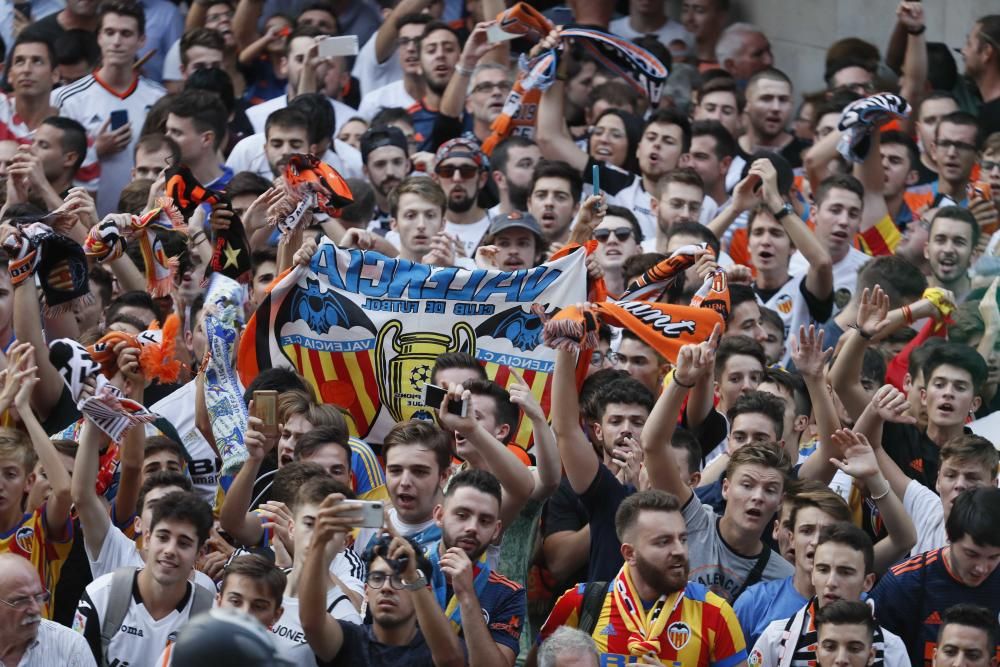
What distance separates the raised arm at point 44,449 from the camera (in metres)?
8.26

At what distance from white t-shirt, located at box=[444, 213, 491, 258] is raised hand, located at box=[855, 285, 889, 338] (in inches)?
117

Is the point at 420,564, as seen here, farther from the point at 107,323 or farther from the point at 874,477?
the point at 107,323

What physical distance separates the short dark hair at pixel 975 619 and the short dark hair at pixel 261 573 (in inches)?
98.9

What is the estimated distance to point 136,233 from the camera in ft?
33.1

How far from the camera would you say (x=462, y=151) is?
11.8 m

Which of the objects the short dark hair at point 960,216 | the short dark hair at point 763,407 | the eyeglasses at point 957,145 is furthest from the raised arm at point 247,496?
the eyeglasses at point 957,145

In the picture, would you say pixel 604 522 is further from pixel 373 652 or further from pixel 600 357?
pixel 600 357

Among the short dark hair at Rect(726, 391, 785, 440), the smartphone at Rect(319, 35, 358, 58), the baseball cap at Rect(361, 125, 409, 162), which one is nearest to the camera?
the short dark hair at Rect(726, 391, 785, 440)

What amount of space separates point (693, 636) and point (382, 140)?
5603mm

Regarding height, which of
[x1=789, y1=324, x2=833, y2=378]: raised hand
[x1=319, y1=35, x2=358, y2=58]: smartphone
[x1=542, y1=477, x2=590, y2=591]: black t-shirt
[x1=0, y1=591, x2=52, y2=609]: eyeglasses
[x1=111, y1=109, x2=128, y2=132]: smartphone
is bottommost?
[x1=542, y1=477, x2=590, y2=591]: black t-shirt

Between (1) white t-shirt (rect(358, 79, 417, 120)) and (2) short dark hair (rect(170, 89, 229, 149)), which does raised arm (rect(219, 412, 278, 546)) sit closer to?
(2) short dark hair (rect(170, 89, 229, 149))

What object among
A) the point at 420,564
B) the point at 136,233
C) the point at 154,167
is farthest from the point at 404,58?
the point at 420,564

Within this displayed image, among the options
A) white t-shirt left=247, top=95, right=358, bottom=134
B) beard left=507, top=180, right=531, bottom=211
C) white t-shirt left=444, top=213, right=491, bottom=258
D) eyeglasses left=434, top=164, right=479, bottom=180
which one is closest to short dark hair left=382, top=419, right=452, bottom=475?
white t-shirt left=444, top=213, right=491, bottom=258

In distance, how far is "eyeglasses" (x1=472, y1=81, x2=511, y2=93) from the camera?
13.3 metres
